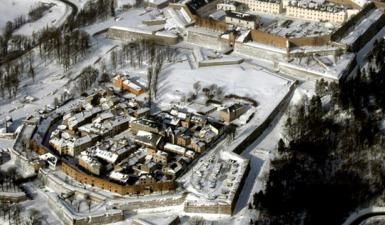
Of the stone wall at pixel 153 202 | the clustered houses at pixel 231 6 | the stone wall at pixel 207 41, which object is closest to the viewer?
the stone wall at pixel 153 202

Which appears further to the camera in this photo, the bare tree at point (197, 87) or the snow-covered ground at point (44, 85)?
the bare tree at point (197, 87)

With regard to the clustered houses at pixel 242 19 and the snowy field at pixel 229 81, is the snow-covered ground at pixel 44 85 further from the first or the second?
the clustered houses at pixel 242 19

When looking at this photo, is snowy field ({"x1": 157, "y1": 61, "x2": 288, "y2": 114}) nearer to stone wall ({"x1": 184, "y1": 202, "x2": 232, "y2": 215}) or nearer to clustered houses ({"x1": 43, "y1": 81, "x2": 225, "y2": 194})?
clustered houses ({"x1": 43, "y1": 81, "x2": 225, "y2": 194})

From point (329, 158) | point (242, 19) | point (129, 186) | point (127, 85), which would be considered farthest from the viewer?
point (242, 19)

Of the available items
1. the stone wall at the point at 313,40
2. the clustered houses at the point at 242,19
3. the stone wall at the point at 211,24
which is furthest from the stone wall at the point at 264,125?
the clustered houses at the point at 242,19

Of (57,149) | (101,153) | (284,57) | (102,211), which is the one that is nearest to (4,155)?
(57,149)

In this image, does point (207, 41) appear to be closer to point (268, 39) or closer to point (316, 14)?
point (268, 39)

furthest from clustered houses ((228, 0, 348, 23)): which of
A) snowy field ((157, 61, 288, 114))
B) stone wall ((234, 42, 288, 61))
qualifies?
snowy field ((157, 61, 288, 114))

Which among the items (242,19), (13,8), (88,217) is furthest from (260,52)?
(13,8)

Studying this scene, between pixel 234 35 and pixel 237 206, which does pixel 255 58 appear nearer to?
pixel 234 35
